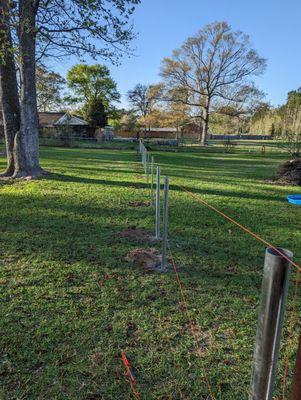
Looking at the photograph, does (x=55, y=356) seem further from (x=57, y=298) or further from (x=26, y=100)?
(x=26, y=100)

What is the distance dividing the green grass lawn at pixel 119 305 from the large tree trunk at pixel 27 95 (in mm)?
3427

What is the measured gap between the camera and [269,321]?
1.13m

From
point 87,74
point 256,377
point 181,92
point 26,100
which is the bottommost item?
point 256,377

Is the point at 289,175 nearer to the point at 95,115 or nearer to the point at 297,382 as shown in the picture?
the point at 297,382

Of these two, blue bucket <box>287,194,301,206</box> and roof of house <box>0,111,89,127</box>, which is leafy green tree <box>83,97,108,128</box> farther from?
blue bucket <box>287,194,301,206</box>

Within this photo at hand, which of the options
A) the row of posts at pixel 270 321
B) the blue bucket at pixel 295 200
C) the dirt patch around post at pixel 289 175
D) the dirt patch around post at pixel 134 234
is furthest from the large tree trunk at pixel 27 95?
the row of posts at pixel 270 321

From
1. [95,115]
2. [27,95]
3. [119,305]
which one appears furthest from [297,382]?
[95,115]

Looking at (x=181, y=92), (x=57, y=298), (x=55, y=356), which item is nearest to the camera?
(x=55, y=356)

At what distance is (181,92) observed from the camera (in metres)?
39.3

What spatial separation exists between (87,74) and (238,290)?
5300cm

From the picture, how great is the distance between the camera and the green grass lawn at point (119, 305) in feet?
6.72

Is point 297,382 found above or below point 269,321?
below

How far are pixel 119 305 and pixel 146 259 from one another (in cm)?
109

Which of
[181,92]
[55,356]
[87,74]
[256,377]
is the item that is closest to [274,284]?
[256,377]
